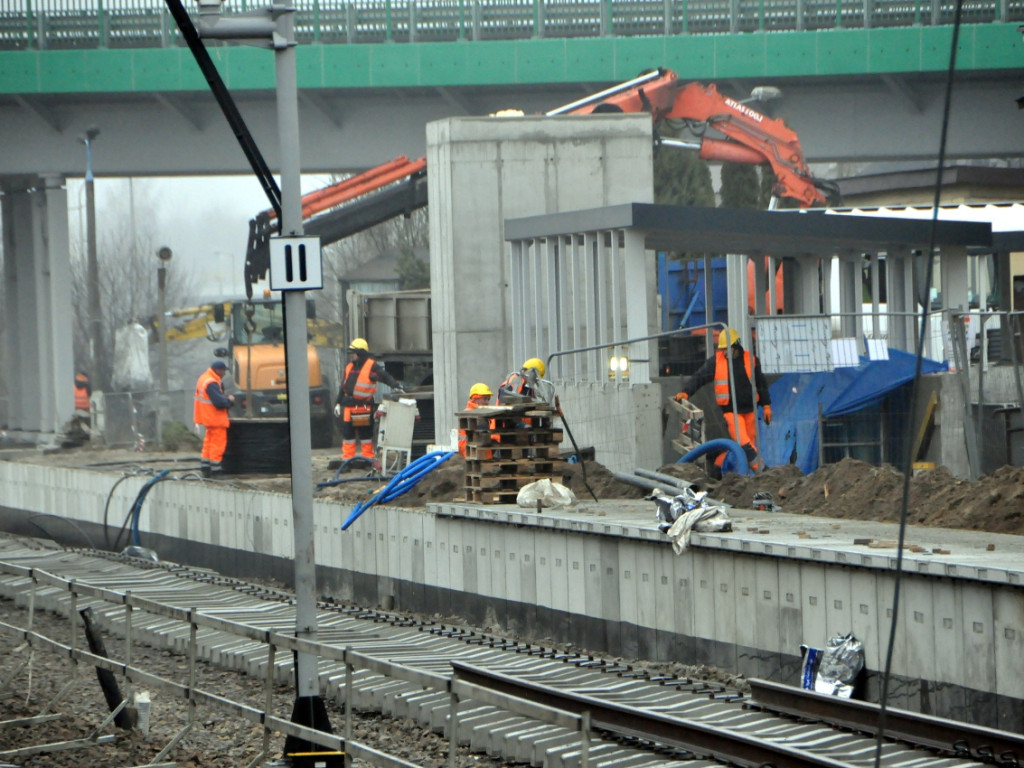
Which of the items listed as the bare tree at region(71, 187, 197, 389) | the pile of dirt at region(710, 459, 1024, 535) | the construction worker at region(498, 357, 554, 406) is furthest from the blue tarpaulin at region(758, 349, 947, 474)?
the bare tree at region(71, 187, 197, 389)

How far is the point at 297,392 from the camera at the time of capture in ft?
32.2

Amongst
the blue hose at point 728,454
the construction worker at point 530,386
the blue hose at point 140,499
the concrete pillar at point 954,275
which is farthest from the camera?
the concrete pillar at point 954,275

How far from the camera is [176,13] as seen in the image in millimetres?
9109

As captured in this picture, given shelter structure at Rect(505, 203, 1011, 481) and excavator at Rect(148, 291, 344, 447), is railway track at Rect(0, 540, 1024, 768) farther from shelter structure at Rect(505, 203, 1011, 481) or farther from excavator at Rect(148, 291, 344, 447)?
excavator at Rect(148, 291, 344, 447)

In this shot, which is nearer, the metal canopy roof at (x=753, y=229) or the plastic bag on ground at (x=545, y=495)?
the plastic bag on ground at (x=545, y=495)

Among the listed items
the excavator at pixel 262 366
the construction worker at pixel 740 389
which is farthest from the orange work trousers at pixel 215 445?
the construction worker at pixel 740 389

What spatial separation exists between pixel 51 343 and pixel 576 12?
1576 cm

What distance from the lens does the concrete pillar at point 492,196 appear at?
24953mm

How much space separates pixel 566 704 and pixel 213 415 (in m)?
15.1

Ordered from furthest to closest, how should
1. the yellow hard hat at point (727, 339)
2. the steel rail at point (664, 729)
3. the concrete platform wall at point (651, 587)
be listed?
the yellow hard hat at point (727, 339) → the concrete platform wall at point (651, 587) → the steel rail at point (664, 729)

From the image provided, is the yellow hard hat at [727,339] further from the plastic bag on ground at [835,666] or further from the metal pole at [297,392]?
the metal pole at [297,392]

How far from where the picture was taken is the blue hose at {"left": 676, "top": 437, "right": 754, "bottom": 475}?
17344 mm

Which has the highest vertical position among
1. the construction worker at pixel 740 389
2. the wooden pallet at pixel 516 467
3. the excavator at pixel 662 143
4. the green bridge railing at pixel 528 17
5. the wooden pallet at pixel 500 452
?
the green bridge railing at pixel 528 17

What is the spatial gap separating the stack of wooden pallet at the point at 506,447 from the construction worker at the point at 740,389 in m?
2.92
